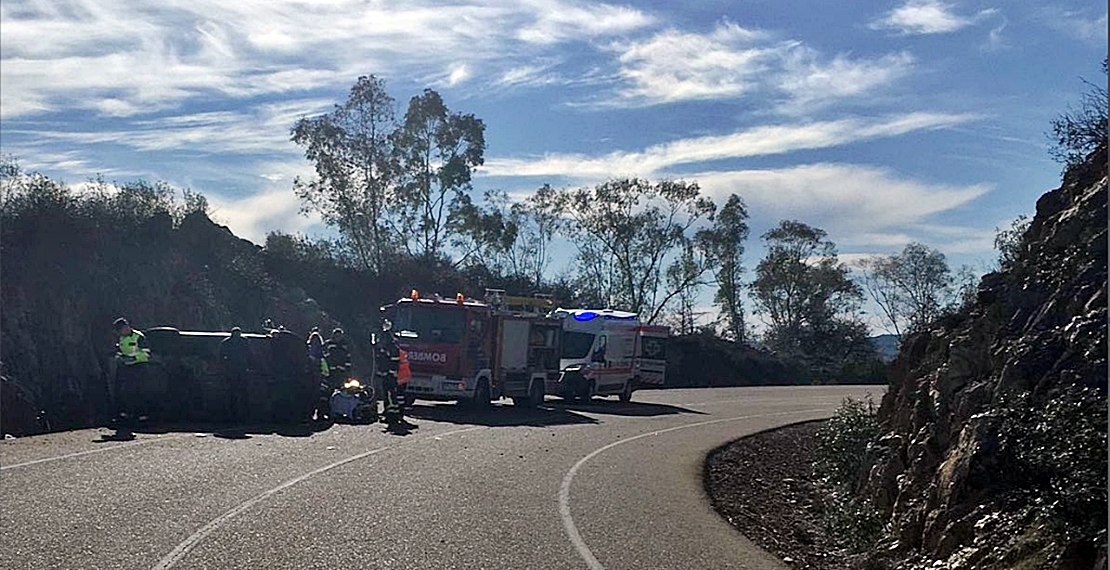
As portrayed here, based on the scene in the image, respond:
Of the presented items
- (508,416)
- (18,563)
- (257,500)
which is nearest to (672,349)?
(508,416)

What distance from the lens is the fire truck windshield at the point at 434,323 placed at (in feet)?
98.6

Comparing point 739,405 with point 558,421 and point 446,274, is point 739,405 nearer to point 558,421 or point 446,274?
point 558,421

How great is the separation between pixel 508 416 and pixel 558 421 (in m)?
1.52

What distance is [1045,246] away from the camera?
519 inches

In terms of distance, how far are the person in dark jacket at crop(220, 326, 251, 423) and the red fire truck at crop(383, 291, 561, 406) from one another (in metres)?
6.57

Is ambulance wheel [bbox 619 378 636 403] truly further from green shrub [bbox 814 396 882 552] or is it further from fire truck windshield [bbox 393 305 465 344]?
green shrub [bbox 814 396 882 552]

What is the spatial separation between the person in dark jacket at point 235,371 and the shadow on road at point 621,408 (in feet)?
38.1

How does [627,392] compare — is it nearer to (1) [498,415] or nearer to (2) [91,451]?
(1) [498,415]

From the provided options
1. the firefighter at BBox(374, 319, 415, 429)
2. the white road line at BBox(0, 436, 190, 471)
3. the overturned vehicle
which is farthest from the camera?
the firefighter at BBox(374, 319, 415, 429)

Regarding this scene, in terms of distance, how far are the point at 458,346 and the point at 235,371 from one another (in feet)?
24.2

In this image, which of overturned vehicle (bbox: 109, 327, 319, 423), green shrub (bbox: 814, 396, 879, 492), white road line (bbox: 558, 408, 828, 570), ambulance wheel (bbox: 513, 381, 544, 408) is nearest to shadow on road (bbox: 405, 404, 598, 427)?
ambulance wheel (bbox: 513, 381, 544, 408)

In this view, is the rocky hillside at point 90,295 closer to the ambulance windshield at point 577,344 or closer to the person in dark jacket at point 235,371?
the person in dark jacket at point 235,371

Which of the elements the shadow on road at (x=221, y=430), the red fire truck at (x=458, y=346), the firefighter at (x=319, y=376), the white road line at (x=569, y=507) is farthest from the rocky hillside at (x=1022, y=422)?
the red fire truck at (x=458, y=346)

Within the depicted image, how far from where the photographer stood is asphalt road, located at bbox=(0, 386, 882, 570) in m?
10.6
